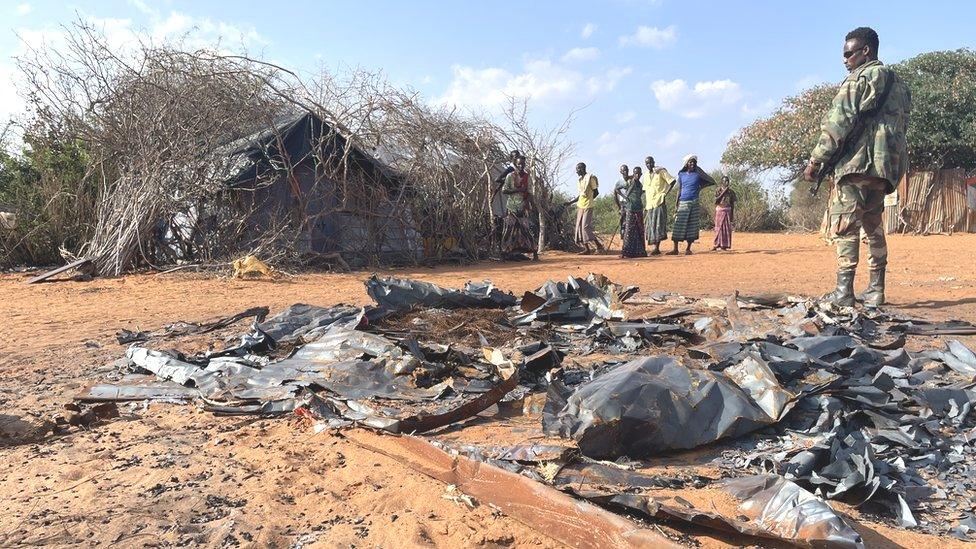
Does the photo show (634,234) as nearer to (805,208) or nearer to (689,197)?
(689,197)

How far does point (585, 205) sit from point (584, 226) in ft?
1.44

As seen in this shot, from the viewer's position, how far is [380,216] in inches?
408

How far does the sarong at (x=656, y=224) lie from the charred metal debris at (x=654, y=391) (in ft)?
22.7

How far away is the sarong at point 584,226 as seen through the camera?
1256 cm

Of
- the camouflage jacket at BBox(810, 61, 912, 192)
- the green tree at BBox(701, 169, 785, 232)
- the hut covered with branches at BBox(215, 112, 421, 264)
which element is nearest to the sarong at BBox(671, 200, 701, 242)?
the hut covered with branches at BBox(215, 112, 421, 264)

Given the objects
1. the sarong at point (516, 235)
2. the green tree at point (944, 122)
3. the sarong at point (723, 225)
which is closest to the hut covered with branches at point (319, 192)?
the sarong at point (516, 235)

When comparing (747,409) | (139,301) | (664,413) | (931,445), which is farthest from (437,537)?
(139,301)

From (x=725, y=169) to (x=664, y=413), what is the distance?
22.5 metres

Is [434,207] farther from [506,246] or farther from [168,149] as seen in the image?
[168,149]

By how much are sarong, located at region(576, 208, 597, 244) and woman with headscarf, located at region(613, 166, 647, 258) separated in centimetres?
94

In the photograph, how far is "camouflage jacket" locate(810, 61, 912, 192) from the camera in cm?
481

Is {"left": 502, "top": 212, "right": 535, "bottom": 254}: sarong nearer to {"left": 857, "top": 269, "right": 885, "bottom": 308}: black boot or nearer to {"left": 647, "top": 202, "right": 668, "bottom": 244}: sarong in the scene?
{"left": 647, "top": 202, "right": 668, "bottom": 244}: sarong

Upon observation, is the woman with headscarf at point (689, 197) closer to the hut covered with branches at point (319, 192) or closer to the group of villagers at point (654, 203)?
the group of villagers at point (654, 203)

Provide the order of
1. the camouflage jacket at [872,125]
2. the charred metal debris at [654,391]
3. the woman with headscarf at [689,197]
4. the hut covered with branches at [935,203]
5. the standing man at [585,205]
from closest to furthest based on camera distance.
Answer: the charred metal debris at [654,391]
the camouflage jacket at [872,125]
the woman with headscarf at [689,197]
the standing man at [585,205]
the hut covered with branches at [935,203]
